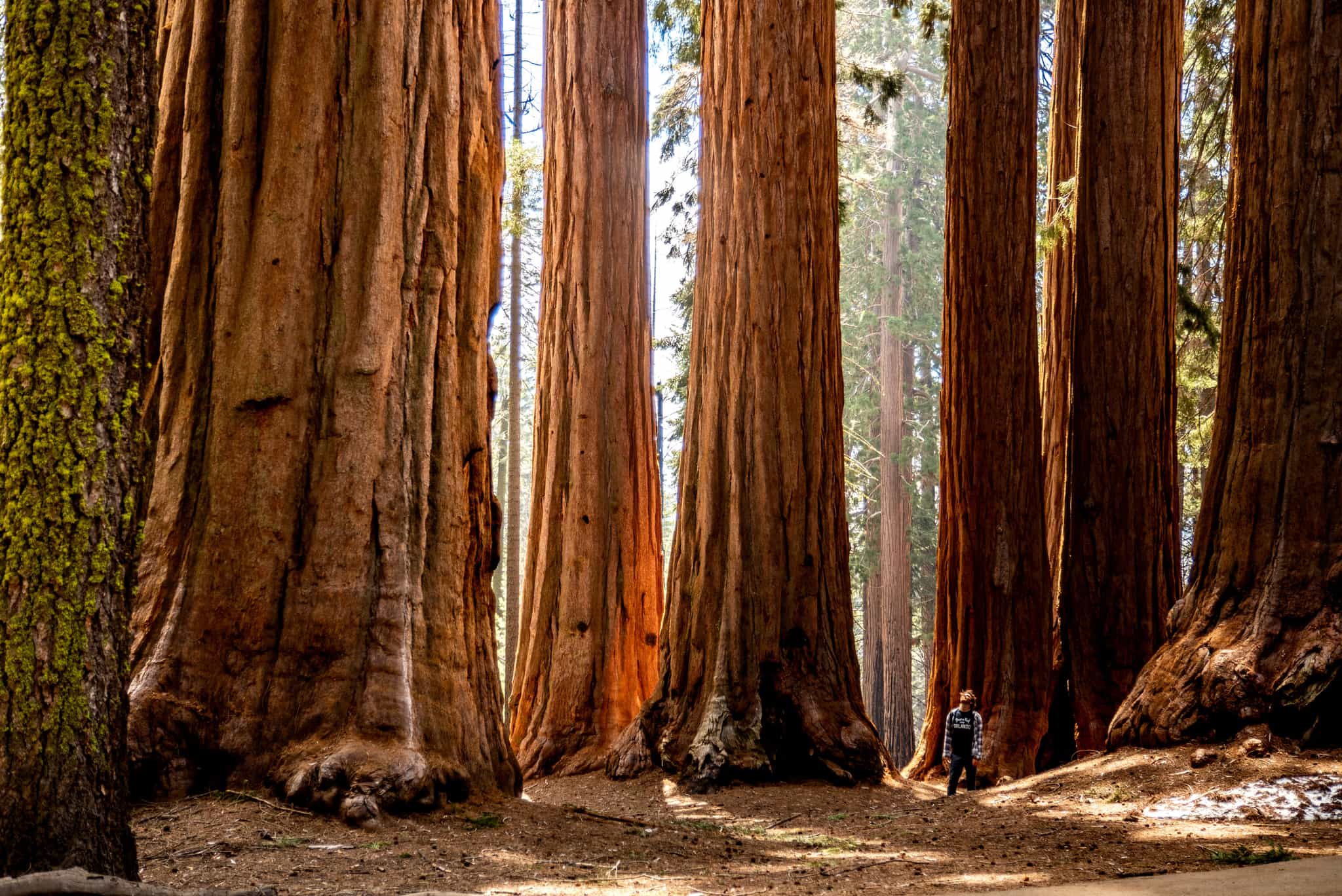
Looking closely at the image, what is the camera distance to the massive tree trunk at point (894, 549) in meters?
21.0

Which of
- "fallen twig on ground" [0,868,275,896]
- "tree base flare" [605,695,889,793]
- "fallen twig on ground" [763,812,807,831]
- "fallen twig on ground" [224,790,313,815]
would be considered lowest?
"fallen twig on ground" [763,812,807,831]

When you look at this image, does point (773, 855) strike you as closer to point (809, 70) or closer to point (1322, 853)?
point (1322, 853)

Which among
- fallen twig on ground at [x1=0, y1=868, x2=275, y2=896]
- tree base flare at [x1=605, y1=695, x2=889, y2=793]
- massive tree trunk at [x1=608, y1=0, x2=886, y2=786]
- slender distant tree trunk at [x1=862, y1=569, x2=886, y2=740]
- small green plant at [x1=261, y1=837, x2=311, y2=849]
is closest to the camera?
fallen twig on ground at [x1=0, y1=868, x2=275, y2=896]

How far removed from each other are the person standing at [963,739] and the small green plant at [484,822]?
491cm

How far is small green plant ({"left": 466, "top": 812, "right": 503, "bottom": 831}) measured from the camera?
15.7 feet

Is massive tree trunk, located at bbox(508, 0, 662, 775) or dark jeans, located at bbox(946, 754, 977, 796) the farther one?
massive tree trunk, located at bbox(508, 0, 662, 775)

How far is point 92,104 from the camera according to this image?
10.7 feet

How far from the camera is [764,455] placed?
8.85 metres

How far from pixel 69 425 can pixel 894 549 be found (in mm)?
21193

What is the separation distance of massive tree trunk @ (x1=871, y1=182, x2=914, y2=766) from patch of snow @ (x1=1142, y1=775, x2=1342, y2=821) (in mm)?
12875

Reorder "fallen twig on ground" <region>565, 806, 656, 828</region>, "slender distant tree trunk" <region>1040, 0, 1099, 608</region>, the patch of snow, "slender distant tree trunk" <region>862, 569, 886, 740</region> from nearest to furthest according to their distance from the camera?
the patch of snow → "fallen twig on ground" <region>565, 806, 656, 828</region> → "slender distant tree trunk" <region>1040, 0, 1099, 608</region> → "slender distant tree trunk" <region>862, 569, 886, 740</region>

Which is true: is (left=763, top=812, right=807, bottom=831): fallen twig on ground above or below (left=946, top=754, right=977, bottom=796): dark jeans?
above

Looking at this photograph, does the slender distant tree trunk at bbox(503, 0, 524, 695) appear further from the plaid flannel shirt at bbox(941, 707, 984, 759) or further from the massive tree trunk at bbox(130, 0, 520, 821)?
the massive tree trunk at bbox(130, 0, 520, 821)

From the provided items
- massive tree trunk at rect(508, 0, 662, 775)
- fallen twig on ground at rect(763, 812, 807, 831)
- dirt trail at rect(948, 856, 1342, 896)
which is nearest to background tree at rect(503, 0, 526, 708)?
massive tree trunk at rect(508, 0, 662, 775)
